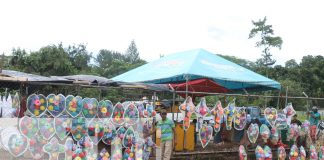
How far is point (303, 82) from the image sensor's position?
3762 cm

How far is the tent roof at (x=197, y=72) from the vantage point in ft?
30.9

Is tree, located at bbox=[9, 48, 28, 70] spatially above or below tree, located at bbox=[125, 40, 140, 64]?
below

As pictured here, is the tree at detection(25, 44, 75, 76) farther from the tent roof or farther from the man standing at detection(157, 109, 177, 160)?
the man standing at detection(157, 109, 177, 160)

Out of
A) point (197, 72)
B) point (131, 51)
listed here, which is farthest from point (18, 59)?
point (131, 51)

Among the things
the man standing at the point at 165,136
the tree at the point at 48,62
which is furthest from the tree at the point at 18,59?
the man standing at the point at 165,136

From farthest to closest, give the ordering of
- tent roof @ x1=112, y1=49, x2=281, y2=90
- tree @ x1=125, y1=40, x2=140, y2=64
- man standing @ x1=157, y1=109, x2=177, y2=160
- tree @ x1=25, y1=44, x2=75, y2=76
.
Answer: tree @ x1=125, y1=40, x2=140, y2=64, tree @ x1=25, y1=44, x2=75, y2=76, tent roof @ x1=112, y1=49, x2=281, y2=90, man standing @ x1=157, y1=109, x2=177, y2=160

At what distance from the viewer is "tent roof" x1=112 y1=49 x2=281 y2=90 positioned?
30.9 ft

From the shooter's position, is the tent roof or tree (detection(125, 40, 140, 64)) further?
tree (detection(125, 40, 140, 64))

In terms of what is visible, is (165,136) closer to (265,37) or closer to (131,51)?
(265,37)

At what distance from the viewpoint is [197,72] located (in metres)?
9.29

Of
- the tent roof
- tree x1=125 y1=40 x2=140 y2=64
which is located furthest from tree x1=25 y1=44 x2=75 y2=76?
tree x1=125 y1=40 x2=140 y2=64

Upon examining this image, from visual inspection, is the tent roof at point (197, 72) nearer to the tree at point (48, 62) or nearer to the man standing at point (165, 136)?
the man standing at point (165, 136)

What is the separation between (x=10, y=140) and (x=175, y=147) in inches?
137

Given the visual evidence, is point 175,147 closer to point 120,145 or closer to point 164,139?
point 164,139
